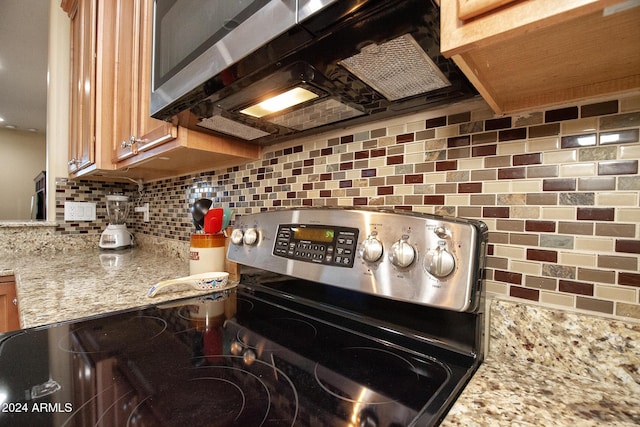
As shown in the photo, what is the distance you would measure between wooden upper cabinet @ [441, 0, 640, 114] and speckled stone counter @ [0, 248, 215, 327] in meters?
0.90

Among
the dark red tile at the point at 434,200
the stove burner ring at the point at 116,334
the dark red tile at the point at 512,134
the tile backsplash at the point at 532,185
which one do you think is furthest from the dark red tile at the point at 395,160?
the stove burner ring at the point at 116,334

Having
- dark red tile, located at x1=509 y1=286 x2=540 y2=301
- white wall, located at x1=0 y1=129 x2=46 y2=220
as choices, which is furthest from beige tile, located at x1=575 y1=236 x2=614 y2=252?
white wall, located at x1=0 y1=129 x2=46 y2=220

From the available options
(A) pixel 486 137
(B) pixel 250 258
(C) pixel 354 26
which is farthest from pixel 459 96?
(B) pixel 250 258

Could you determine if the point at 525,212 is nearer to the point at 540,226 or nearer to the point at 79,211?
the point at 540,226

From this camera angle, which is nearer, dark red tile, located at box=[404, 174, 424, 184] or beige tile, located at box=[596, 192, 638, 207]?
beige tile, located at box=[596, 192, 638, 207]

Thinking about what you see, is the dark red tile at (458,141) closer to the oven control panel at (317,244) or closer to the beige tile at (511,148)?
the beige tile at (511,148)

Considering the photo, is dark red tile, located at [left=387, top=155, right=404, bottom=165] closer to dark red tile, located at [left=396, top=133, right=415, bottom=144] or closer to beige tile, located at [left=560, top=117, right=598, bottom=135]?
dark red tile, located at [left=396, top=133, right=415, bottom=144]

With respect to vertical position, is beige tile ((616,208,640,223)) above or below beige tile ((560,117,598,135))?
below

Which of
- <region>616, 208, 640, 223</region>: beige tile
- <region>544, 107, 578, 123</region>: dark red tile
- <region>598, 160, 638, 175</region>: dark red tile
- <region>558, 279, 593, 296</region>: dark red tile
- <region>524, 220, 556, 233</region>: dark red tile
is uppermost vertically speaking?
<region>544, 107, 578, 123</region>: dark red tile

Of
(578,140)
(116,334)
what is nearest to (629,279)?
(578,140)

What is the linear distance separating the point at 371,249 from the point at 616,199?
410 millimetres

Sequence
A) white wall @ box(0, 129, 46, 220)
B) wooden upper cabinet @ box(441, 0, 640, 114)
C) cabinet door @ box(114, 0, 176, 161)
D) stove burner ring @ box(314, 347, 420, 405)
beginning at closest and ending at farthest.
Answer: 1. wooden upper cabinet @ box(441, 0, 640, 114)
2. stove burner ring @ box(314, 347, 420, 405)
3. cabinet door @ box(114, 0, 176, 161)
4. white wall @ box(0, 129, 46, 220)

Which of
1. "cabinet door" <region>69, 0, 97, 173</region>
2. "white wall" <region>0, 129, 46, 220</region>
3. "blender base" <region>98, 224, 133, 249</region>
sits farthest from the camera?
"white wall" <region>0, 129, 46, 220</region>

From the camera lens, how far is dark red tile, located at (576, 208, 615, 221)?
1.58 feet
